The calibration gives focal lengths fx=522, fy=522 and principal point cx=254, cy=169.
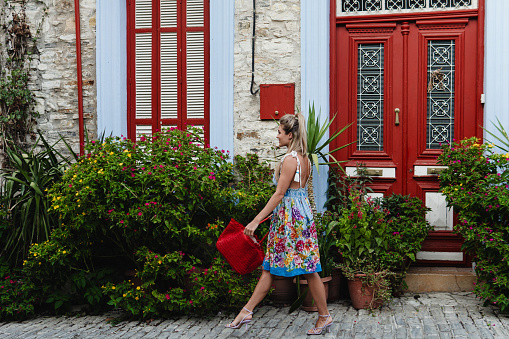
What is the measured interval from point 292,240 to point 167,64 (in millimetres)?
2776

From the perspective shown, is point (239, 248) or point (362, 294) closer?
point (239, 248)

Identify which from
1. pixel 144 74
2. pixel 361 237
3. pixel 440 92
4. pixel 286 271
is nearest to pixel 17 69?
pixel 144 74

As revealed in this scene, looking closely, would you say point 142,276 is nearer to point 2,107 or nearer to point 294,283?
point 294,283

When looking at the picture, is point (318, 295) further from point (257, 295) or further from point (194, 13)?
point (194, 13)

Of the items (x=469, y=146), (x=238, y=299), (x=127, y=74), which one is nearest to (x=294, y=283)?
(x=238, y=299)

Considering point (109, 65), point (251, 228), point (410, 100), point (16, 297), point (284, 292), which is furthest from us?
point (109, 65)

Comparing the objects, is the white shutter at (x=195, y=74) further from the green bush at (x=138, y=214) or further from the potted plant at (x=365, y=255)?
the potted plant at (x=365, y=255)

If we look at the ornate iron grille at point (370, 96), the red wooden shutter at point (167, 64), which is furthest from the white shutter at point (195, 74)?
the ornate iron grille at point (370, 96)

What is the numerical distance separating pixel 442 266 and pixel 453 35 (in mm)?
2390

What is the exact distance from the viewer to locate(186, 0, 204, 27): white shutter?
5742mm

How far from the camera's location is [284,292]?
492 cm

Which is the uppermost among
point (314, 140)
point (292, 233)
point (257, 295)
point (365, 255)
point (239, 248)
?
point (314, 140)

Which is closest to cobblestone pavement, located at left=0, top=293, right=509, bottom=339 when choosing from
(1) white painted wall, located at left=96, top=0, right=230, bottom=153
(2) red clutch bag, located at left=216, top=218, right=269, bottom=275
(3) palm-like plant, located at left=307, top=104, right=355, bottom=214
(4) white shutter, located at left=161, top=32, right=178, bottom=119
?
(2) red clutch bag, located at left=216, top=218, right=269, bottom=275

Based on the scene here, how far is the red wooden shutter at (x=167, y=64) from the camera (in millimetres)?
5746
